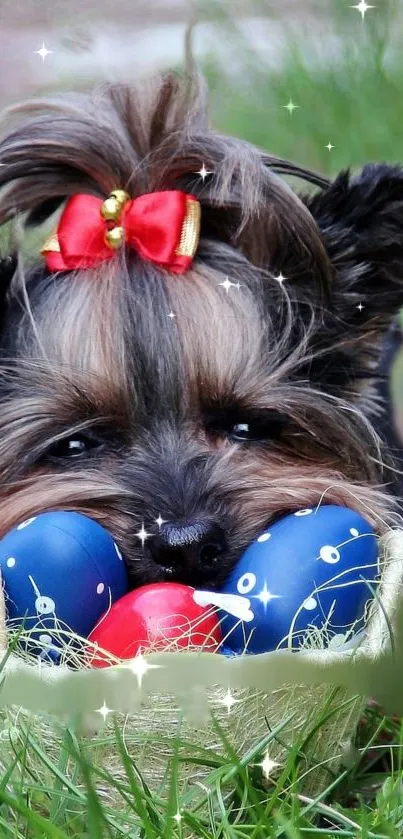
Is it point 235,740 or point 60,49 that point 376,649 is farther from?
point 60,49

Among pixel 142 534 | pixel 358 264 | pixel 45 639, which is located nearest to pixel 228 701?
pixel 45 639

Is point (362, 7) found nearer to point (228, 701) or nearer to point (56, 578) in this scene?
point (56, 578)

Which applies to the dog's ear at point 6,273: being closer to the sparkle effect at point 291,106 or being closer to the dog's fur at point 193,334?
the dog's fur at point 193,334

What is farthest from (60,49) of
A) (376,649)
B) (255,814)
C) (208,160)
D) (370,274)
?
(255,814)

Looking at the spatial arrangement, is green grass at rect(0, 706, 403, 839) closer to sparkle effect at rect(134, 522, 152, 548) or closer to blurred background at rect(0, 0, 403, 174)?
sparkle effect at rect(134, 522, 152, 548)

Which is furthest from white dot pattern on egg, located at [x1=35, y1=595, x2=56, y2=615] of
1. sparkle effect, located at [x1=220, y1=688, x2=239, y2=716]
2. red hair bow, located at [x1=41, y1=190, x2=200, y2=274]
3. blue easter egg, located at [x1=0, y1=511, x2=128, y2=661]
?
red hair bow, located at [x1=41, y1=190, x2=200, y2=274]

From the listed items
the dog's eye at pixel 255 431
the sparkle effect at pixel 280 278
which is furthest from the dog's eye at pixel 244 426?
the sparkle effect at pixel 280 278
